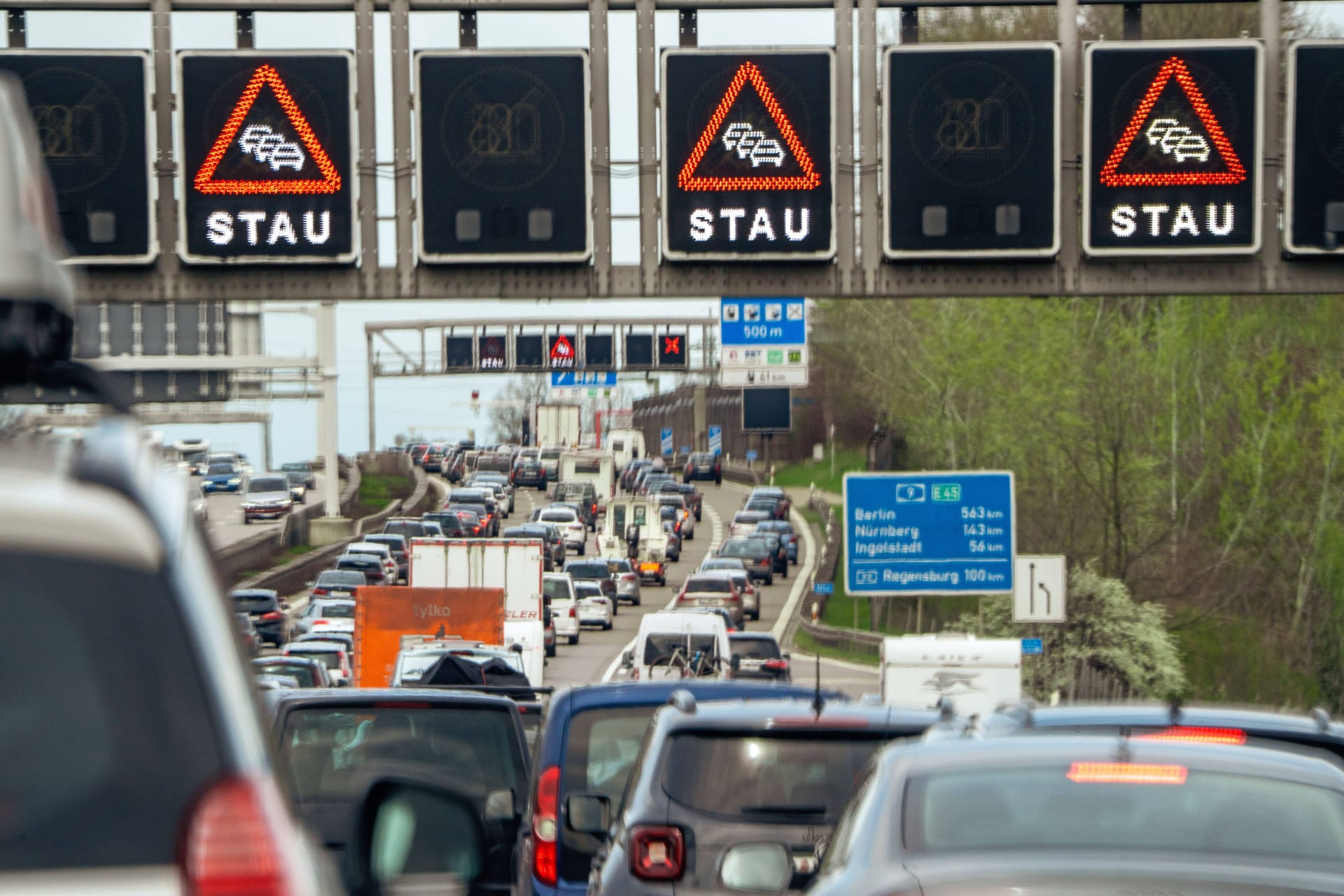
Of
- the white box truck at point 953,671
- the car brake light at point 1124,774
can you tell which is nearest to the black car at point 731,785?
the car brake light at point 1124,774

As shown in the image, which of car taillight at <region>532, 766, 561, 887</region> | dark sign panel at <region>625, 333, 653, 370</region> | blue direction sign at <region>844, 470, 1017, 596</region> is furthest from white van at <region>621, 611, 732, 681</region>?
dark sign panel at <region>625, 333, 653, 370</region>

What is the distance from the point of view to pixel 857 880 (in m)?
5.16

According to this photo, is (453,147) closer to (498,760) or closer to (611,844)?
(498,760)

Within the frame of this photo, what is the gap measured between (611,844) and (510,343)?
93.6m

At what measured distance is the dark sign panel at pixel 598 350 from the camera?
338 ft

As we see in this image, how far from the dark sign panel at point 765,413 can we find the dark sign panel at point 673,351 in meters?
51.9

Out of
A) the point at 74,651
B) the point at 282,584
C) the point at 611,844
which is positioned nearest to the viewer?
the point at 74,651

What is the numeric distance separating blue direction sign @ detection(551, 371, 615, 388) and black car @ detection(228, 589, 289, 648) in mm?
52326

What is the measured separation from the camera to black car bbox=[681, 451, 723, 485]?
396 ft

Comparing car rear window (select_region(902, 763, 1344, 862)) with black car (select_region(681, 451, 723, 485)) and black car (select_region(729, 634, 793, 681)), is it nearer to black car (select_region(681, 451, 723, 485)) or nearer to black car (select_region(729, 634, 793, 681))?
black car (select_region(729, 634, 793, 681))

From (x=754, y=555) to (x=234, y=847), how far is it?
69.7 m

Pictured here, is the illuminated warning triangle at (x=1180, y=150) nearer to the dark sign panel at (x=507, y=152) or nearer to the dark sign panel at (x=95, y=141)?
the dark sign panel at (x=507, y=152)

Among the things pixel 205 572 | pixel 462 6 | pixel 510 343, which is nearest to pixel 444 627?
pixel 462 6

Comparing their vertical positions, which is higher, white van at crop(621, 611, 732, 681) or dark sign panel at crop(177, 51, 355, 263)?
dark sign panel at crop(177, 51, 355, 263)
